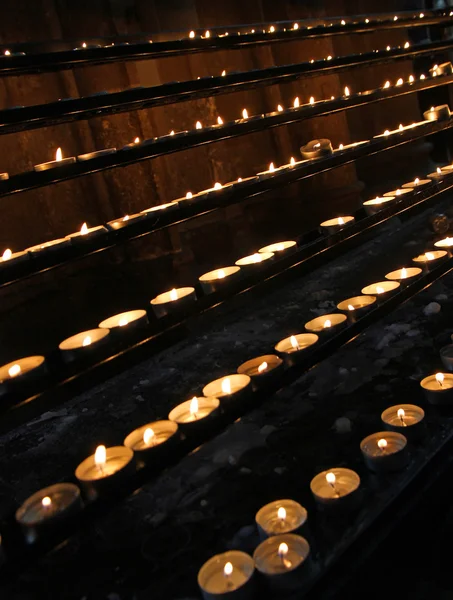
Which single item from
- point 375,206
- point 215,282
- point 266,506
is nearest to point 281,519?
point 266,506

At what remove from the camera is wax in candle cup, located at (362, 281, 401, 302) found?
2525 millimetres

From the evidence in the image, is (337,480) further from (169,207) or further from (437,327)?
(437,327)

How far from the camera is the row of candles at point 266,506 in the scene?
1.52m

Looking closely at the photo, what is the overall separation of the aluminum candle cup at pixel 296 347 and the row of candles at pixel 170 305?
0.02 meters

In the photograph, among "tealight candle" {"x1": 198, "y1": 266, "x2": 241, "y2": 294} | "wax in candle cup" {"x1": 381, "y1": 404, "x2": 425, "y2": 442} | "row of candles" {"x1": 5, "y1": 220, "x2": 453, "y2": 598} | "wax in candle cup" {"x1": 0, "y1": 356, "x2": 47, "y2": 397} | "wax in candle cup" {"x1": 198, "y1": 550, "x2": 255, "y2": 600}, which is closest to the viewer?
"wax in candle cup" {"x1": 198, "y1": 550, "x2": 255, "y2": 600}

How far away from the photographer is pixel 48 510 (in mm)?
1637

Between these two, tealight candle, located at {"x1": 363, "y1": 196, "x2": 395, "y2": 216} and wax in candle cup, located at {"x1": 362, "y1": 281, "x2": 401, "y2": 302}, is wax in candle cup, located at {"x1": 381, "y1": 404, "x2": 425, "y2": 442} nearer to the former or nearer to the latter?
wax in candle cup, located at {"x1": 362, "y1": 281, "x2": 401, "y2": 302}

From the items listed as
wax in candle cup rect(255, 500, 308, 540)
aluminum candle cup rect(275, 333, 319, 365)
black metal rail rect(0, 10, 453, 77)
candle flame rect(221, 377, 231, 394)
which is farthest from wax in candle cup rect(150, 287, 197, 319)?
black metal rail rect(0, 10, 453, 77)

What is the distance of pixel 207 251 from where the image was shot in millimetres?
4465

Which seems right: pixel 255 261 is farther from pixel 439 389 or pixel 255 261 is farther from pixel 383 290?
pixel 439 389

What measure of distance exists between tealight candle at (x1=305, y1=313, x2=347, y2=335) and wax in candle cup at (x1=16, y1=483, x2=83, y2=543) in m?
1.11

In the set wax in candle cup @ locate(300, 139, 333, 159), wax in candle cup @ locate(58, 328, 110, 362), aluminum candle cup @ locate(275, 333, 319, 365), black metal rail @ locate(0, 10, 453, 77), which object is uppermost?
black metal rail @ locate(0, 10, 453, 77)

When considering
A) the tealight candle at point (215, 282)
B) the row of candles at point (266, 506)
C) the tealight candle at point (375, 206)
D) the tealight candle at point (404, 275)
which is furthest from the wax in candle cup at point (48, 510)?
the tealight candle at point (375, 206)

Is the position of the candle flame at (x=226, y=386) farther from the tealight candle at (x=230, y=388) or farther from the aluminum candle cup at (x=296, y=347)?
the aluminum candle cup at (x=296, y=347)
